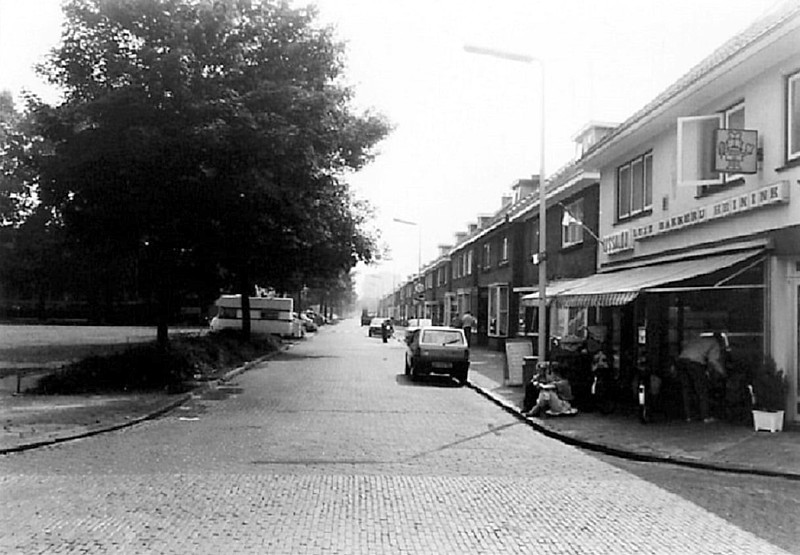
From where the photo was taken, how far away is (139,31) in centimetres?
1947

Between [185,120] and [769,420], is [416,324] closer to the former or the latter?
[185,120]

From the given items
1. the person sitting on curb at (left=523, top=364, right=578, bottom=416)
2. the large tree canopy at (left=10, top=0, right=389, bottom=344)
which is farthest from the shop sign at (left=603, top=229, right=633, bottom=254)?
the large tree canopy at (left=10, top=0, right=389, bottom=344)

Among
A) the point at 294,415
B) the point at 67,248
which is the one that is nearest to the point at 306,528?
the point at 294,415

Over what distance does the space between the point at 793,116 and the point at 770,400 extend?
416 centimetres

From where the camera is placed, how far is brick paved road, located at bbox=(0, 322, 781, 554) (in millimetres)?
6957

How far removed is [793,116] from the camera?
1298cm

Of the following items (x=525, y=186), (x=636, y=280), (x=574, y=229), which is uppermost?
(x=525, y=186)

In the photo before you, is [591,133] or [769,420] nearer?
[769,420]

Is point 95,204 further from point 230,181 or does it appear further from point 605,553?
point 605,553

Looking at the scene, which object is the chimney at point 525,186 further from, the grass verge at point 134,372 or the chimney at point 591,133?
the grass verge at point 134,372

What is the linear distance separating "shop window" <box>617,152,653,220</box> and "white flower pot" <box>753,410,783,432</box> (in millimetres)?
6242

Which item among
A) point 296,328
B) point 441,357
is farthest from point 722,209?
point 296,328

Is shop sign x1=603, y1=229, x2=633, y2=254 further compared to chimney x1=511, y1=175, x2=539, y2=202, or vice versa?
chimney x1=511, y1=175, x2=539, y2=202

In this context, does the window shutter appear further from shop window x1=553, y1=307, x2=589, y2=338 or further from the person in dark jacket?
shop window x1=553, y1=307, x2=589, y2=338
